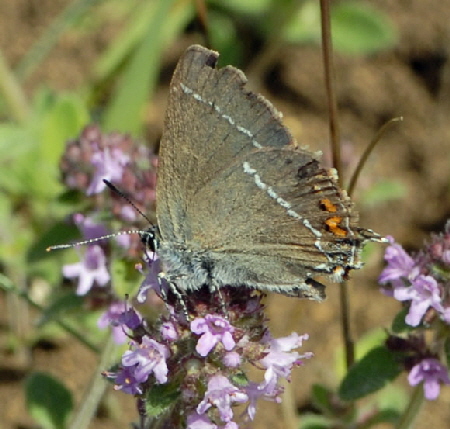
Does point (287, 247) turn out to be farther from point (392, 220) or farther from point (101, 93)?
point (101, 93)

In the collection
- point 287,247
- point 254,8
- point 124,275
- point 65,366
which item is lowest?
point 65,366

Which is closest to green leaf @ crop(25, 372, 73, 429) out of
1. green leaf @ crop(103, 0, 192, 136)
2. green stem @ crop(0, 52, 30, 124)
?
green leaf @ crop(103, 0, 192, 136)

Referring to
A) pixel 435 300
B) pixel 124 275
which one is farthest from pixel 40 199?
pixel 435 300

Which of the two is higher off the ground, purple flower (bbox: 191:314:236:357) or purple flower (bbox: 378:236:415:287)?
purple flower (bbox: 378:236:415:287)

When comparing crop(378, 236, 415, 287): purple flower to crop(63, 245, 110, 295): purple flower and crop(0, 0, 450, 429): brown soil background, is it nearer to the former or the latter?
crop(63, 245, 110, 295): purple flower

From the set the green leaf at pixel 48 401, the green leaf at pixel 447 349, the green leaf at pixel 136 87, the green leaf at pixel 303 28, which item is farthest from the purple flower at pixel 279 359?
the green leaf at pixel 303 28

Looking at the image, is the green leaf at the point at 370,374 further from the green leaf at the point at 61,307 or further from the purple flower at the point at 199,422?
the green leaf at the point at 61,307

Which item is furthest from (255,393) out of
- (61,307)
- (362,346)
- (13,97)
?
(13,97)
